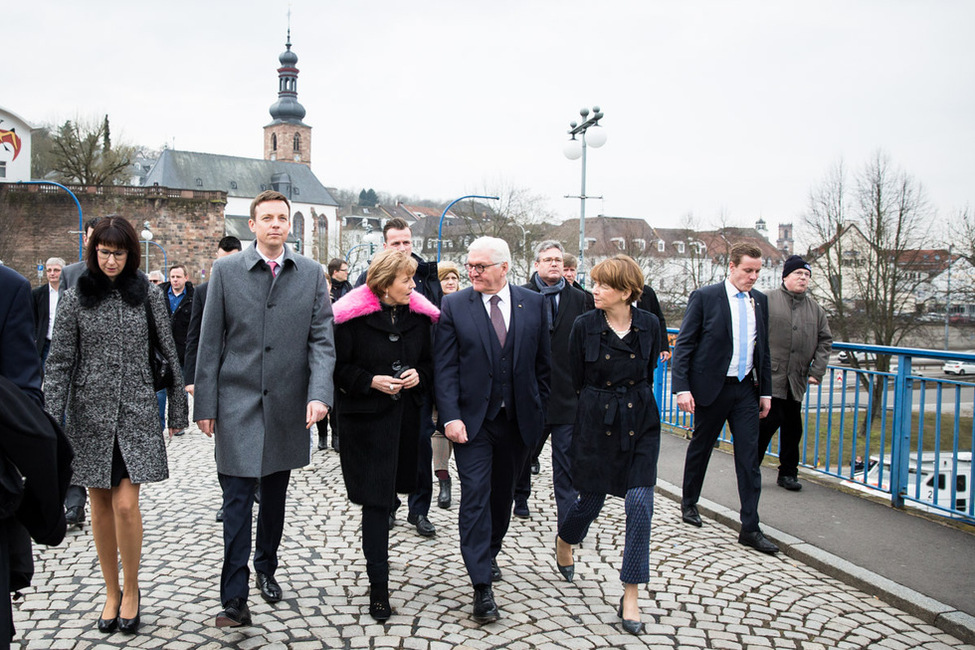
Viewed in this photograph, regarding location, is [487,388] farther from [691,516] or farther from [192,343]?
[691,516]

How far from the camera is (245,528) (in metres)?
4.14

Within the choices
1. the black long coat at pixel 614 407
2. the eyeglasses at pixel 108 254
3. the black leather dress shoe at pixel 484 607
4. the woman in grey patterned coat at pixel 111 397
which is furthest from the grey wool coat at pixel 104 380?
the black long coat at pixel 614 407

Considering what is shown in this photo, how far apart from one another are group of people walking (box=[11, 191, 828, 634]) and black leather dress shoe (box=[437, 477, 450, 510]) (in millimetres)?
1874

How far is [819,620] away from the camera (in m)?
4.34

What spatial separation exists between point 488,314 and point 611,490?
48.1 inches

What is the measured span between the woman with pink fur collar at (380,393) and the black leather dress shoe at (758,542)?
268 cm

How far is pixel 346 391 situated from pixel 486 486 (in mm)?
953

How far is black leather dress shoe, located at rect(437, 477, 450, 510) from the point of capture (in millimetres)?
6723

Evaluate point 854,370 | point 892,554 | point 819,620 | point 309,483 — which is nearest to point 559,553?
point 819,620

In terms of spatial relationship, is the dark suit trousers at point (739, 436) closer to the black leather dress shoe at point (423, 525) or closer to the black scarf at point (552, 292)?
the black scarf at point (552, 292)

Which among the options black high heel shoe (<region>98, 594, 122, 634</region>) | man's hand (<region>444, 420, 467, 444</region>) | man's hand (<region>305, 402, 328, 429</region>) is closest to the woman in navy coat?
man's hand (<region>444, 420, 467, 444</region>)

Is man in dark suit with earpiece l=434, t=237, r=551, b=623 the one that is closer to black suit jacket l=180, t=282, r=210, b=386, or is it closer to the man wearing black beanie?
black suit jacket l=180, t=282, r=210, b=386

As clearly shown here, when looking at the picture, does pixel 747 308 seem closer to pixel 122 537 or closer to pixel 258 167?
pixel 122 537

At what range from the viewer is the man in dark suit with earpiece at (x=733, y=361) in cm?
589
